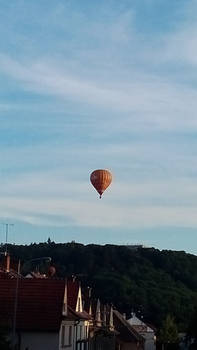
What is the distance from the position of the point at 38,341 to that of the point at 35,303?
2.73 m

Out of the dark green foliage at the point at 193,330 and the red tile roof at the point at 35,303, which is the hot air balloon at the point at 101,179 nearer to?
the red tile roof at the point at 35,303

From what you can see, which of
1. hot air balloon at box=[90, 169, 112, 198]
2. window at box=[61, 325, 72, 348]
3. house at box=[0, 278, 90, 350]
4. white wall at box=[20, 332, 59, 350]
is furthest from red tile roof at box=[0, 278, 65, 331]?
hot air balloon at box=[90, 169, 112, 198]

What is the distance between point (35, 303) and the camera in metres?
47.5

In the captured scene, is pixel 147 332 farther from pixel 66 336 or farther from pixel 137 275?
pixel 66 336

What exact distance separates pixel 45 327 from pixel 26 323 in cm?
120

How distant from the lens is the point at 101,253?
170 m

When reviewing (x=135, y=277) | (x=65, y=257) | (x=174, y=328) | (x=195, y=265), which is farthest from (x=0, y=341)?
(x=195, y=265)

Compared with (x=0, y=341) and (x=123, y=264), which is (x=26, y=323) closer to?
(x=0, y=341)

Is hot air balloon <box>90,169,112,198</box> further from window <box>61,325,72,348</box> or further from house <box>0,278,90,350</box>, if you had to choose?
window <box>61,325,72,348</box>

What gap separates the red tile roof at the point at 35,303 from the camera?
45.8m

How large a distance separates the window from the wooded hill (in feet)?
263

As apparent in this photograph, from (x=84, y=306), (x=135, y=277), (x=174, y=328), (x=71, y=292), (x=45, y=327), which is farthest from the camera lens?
(x=135, y=277)

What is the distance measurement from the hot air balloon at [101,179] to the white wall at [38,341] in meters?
10.0

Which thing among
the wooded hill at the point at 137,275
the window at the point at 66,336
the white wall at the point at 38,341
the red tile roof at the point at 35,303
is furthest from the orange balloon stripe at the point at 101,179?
the wooded hill at the point at 137,275
